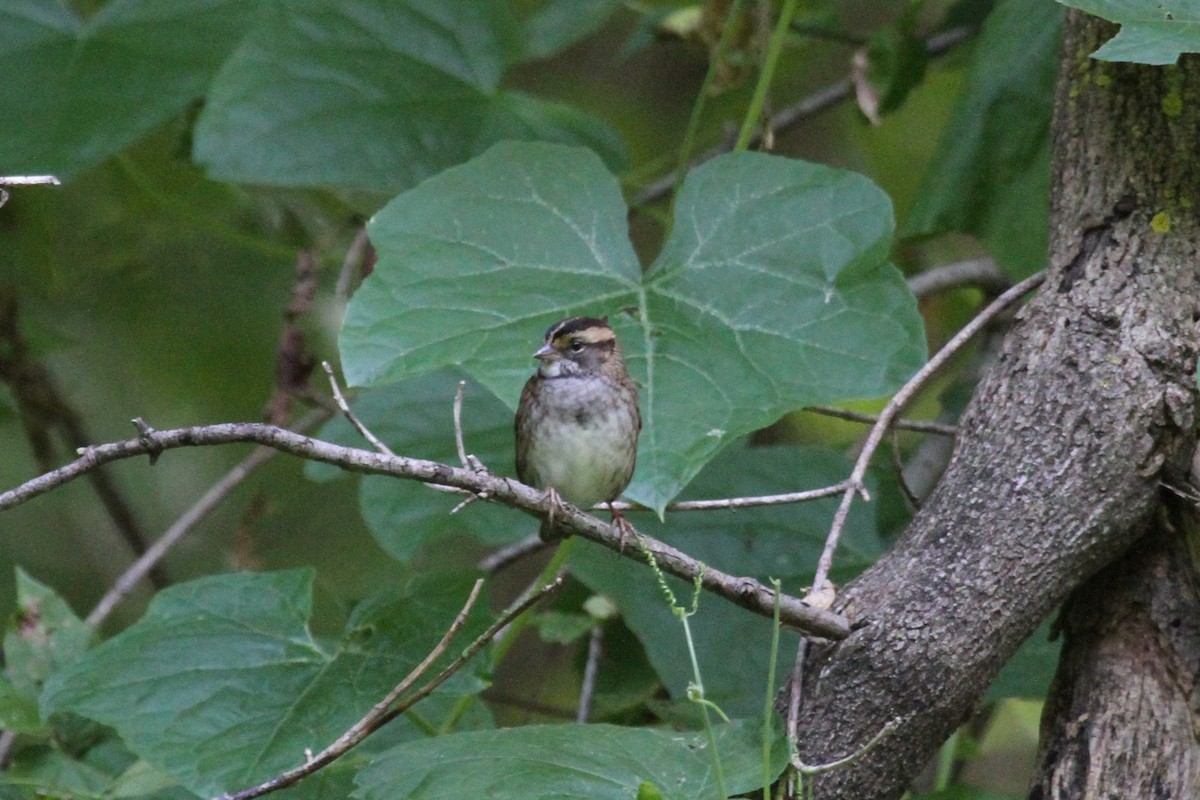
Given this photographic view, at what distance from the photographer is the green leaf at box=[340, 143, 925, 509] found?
2.86m

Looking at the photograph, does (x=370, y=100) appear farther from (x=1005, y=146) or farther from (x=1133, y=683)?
(x=1133, y=683)

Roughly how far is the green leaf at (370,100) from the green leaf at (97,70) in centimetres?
37

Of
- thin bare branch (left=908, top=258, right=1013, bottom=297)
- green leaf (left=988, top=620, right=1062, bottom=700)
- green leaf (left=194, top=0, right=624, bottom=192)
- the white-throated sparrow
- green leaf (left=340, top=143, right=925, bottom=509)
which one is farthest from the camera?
thin bare branch (left=908, top=258, right=1013, bottom=297)

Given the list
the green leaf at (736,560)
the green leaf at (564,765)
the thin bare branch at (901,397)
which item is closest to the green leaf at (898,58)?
the green leaf at (736,560)

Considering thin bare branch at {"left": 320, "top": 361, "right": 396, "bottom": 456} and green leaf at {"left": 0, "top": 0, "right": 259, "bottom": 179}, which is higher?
green leaf at {"left": 0, "top": 0, "right": 259, "bottom": 179}

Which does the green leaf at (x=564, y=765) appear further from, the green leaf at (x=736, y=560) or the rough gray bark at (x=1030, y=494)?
the green leaf at (x=736, y=560)

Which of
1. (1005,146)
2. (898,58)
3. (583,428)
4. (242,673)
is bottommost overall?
(242,673)

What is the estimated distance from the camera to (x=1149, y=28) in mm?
2615

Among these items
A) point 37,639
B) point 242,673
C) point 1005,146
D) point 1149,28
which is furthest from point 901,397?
point 37,639

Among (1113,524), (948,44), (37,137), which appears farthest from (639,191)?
(1113,524)

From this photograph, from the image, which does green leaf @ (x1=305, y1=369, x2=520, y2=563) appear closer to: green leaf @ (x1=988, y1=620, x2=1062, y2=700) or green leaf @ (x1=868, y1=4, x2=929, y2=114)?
green leaf @ (x1=988, y1=620, x2=1062, y2=700)

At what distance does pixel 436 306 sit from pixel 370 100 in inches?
58.8

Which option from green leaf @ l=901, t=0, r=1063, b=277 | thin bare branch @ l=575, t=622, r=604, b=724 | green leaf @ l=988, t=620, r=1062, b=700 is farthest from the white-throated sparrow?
green leaf @ l=988, t=620, r=1062, b=700

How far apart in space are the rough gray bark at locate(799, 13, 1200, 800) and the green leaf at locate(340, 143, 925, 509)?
318mm
